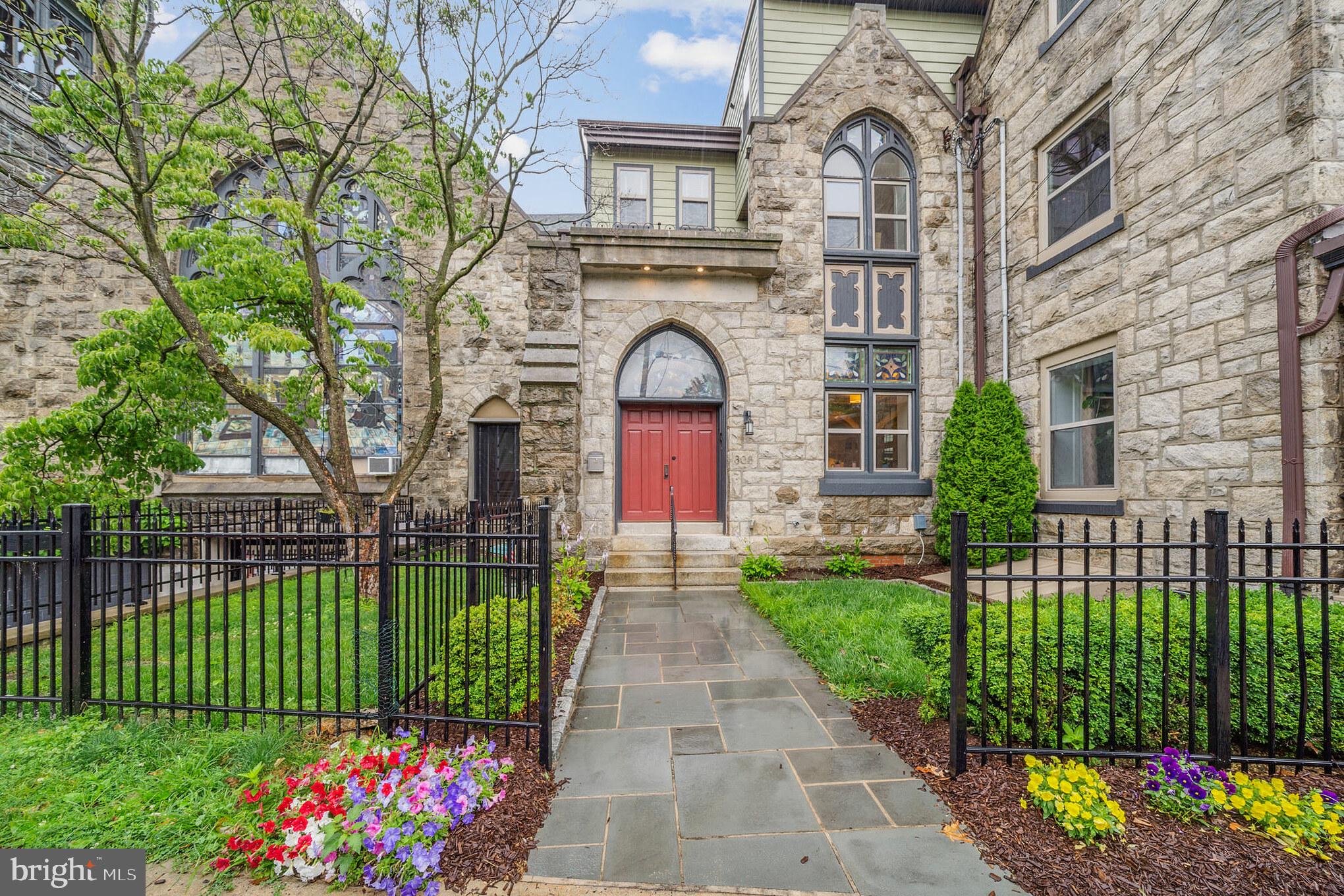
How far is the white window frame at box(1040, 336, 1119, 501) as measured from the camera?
6184 mm

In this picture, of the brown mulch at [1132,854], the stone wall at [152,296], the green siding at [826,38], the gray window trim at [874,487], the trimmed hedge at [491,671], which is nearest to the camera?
the brown mulch at [1132,854]

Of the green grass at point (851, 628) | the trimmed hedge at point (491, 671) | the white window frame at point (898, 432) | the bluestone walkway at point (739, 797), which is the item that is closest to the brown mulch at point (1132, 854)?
the bluestone walkway at point (739, 797)

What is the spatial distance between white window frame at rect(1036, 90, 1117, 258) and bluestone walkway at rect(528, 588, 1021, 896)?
636 centimetres

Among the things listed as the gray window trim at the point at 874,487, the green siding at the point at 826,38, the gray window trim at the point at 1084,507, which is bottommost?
the gray window trim at the point at 1084,507

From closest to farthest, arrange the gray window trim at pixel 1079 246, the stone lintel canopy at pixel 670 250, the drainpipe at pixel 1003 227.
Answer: the gray window trim at pixel 1079 246 → the drainpipe at pixel 1003 227 → the stone lintel canopy at pixel 670 250

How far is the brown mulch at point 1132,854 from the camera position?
200 cm

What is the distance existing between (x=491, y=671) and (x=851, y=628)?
3198 millimetres

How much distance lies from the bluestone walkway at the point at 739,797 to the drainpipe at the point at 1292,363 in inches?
161

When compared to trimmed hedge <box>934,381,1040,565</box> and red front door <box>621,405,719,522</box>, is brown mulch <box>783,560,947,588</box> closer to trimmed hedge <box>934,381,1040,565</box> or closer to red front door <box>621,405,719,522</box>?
trimmed hedge <box>934,381,1040,565</box>

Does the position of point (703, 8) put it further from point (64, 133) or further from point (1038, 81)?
point (64, 133)

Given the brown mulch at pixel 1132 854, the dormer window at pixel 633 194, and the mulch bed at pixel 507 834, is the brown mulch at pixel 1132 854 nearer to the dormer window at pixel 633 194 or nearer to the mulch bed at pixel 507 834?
the mulch bed at pixel 507 834

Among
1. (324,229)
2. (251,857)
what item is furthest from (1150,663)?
(324,229)

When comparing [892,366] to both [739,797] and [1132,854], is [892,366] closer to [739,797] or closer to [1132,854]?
[1132,854]

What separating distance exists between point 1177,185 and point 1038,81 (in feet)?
10.1
